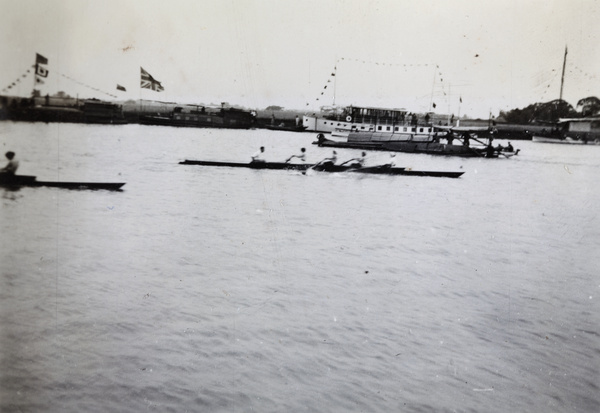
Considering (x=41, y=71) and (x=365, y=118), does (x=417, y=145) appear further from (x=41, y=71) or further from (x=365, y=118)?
(x=41, y=71)

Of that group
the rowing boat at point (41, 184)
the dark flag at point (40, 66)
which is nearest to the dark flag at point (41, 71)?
the dark flag at point (40, 66)

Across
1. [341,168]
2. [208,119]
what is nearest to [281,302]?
[341,168]

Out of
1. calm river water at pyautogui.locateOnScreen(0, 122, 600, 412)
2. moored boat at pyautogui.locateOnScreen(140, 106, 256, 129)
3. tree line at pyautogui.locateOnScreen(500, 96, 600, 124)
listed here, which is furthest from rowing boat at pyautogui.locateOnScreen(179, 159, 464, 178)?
tree line at pyautogui.locateOnScreen(500, 96, 600, 124)

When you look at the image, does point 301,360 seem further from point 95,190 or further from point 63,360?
point 95,190

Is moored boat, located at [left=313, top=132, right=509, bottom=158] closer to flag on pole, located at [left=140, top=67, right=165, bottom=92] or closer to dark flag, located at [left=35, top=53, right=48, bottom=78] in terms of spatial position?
flag on pole, located at [left=140, top=67, right=165, bottom=92]

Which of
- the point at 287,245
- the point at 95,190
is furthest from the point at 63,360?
the point at 95,190
